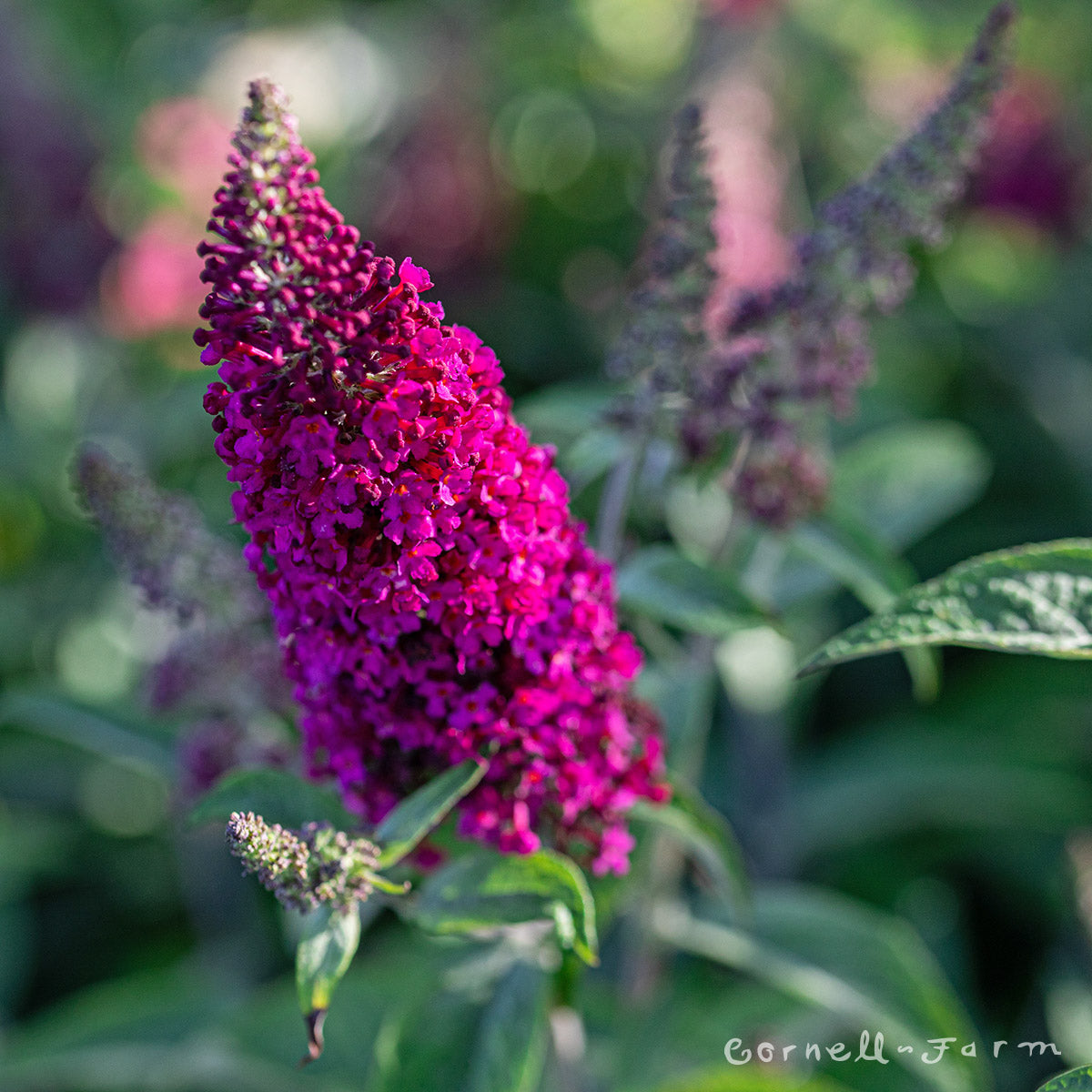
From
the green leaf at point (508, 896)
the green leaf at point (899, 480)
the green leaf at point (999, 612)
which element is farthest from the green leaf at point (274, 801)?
the green leaf at point (899, 480)

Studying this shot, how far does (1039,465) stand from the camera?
3.60m

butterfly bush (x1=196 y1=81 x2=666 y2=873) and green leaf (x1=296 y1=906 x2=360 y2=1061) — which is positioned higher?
butterfly bush (x1=196 y1=81 x2=666 y2=873)

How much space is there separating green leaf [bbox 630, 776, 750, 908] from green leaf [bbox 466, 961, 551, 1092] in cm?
30

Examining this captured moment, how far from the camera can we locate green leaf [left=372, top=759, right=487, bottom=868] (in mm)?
1305

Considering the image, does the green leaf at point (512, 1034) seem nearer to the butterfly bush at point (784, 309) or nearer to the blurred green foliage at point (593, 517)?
the blurred green foliage at point (593, 517)

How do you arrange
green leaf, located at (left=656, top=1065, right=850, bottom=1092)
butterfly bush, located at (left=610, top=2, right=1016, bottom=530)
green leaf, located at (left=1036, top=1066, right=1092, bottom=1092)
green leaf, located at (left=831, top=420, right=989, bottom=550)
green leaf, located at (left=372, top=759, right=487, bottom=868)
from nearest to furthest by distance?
1. green leaf, located at (left=1036, top=1066, right=1092, bottom=1092)
2. green leaf, located at (left=372, top=759, right=487, bottom=868)
3. butterfly bush, located at (left=610, top=2, right=1016, bottom=530)
4. green leaf, located at (left=656, top=1065, right=850, bottom=1092)
5. green leaf, located at (left=831, top=420, right=989, bottom=550)

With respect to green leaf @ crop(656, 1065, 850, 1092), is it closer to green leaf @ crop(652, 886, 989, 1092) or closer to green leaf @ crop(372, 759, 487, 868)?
green leaf @ crop(652, 886, 989, 1092)

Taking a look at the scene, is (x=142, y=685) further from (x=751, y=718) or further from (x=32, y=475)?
(x=32, y=475)

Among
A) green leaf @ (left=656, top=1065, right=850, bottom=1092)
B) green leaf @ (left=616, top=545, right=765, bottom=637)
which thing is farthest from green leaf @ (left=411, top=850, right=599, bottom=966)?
green leaf @ (left=656, top=1065, right=850, bottom=1092)

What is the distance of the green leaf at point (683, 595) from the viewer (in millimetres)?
1605

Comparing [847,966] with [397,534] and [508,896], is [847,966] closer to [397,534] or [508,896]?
[508,896]

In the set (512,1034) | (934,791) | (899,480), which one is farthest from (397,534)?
(934,791)

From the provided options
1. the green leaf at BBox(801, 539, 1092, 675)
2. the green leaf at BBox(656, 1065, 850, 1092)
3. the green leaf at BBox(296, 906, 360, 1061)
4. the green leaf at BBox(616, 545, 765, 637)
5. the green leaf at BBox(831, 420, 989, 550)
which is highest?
the green leaf at BBox(831, 420, 989, 550)

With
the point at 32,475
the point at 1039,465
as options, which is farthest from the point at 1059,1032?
the point at 32,475
